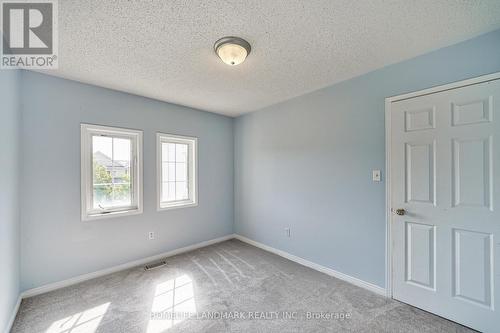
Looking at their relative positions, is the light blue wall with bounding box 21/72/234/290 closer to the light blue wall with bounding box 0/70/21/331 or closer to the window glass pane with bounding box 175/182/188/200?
the light blue wall with bounding box 0/70/21/331

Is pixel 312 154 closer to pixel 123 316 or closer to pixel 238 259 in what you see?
pixel 238 259

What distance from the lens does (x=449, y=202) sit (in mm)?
1854

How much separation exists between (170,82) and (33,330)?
2.74 meters

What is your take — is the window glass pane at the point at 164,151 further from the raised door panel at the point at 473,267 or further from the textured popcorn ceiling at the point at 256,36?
the raised door panel at the point at 473,267

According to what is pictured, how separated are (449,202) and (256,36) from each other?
228 centimetres

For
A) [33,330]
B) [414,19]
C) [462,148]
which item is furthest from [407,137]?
[33,330]

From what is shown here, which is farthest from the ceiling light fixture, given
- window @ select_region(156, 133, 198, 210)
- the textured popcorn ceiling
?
window @ select_region(156, 133, 198, 210)

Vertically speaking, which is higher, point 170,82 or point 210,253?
point 170,82

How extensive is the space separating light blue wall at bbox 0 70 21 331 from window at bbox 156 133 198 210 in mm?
1487

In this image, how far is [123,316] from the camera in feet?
6.23

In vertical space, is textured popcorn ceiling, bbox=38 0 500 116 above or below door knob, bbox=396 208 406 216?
above

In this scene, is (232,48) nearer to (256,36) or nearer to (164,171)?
(256,36)

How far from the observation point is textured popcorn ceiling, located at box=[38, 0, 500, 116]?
56.4 inches

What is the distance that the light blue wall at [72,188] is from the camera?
2252 mm
